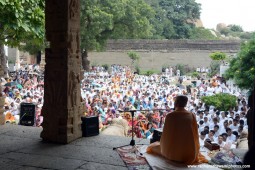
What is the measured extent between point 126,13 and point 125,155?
19876 millimetres

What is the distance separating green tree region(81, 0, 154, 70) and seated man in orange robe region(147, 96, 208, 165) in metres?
17.3

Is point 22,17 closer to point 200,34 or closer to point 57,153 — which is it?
point 57,153

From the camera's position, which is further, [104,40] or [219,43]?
[219,43]

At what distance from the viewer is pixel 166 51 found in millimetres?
31328

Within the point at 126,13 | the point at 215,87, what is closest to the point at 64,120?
the point at 215,87

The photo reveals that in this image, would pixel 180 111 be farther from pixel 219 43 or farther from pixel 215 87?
pixel 219 43

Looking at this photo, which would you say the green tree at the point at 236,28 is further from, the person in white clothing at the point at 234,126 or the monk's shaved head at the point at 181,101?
the monk's shaved head at the point at 181,101

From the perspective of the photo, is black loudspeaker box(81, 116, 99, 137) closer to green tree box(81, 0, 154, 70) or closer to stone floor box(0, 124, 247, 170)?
stone floor box(0, 124, 247, 170)

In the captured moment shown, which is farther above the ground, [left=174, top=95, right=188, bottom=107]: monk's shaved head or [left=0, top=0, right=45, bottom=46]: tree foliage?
[left=0, top=0, right=45, bottom=46]: tree foliage

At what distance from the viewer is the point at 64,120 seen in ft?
15.4

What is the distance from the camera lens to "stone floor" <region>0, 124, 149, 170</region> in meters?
3.79

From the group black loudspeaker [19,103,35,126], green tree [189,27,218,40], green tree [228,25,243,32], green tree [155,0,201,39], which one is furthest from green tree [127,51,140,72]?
black loudspeaker [19,103,35,126]

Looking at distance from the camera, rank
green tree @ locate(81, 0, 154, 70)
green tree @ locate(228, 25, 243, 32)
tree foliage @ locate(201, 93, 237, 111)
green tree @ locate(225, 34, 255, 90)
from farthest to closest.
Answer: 1. green tree @ locate(228, 25, 243, 32)
2. green tree @ locate(81, 0, 154, 70)
3. tree foliage @ locate(201, 93, 237, 111)
4. green tree @ locate(225, 34, 255, 90)

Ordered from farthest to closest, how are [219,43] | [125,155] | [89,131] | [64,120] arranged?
[219,43] → [89,131] → [64,120] → [125,155]
